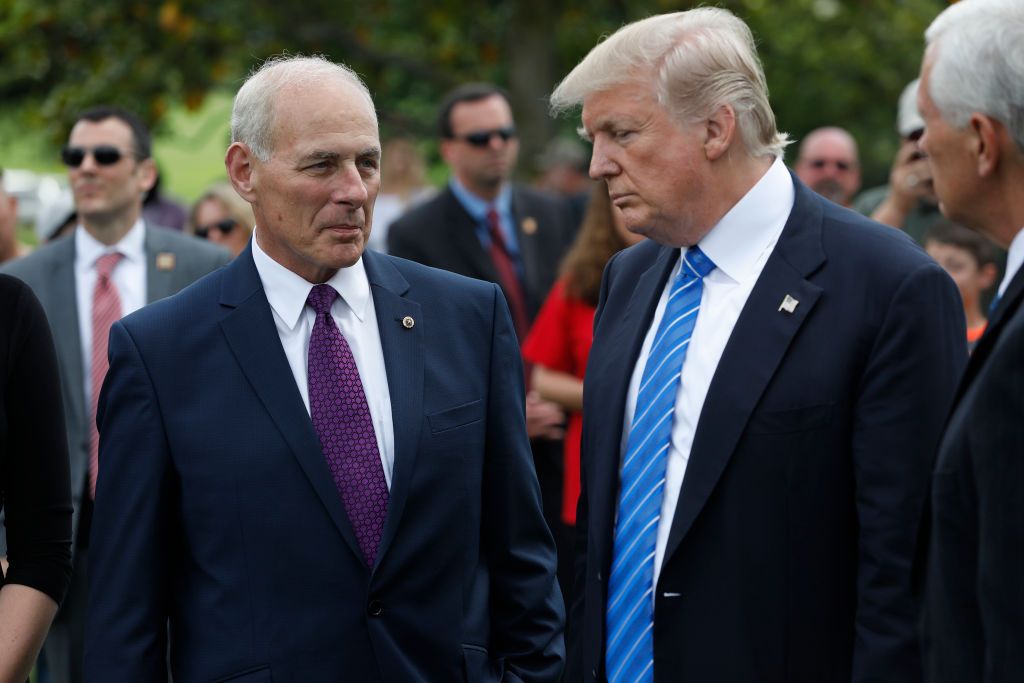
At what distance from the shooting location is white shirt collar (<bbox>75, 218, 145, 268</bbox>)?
658cm

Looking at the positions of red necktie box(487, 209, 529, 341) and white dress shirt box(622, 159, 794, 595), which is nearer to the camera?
white dress shirt box(622, 159, 794, 595)

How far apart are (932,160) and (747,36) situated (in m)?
1.01

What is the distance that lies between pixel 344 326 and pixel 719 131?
1014 mm

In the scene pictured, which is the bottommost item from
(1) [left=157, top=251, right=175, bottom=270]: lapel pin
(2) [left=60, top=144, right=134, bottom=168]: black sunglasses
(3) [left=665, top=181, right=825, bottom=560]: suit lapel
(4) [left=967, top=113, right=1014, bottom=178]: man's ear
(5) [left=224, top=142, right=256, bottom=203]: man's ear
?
(3) [left=665, top=181, right=825, bottom=560]: suit lapel

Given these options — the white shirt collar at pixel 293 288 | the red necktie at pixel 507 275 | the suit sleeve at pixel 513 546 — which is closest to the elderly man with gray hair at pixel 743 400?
the suit sleeve at pixel 513 546

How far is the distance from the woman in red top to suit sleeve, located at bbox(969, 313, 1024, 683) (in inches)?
150

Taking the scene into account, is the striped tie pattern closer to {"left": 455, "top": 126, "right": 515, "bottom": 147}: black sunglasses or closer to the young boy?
the young boy

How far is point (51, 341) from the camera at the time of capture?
3621mm

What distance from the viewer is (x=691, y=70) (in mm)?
3457

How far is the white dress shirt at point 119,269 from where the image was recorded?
6488 millimetres

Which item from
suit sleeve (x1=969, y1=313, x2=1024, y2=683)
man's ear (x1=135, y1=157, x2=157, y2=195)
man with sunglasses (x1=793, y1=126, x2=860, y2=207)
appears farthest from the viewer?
man with sunglasses (x1=793, y1=126, x2=860, y2=207)

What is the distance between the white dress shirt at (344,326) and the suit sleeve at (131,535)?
13.6 inches

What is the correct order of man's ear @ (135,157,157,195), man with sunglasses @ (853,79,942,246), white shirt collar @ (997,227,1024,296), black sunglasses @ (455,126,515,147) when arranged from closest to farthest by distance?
white shirt collar @ (997,227,1024,296)
man's ear @ (135,157,157,195)
man with sunglasses @ (853,79,942,246)
black sunglasses @ (455,126,515,147)

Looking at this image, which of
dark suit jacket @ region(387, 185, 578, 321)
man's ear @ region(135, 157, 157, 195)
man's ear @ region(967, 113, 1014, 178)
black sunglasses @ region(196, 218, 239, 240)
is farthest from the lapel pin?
man's ear @ region(967, 113, 1014, 178)
